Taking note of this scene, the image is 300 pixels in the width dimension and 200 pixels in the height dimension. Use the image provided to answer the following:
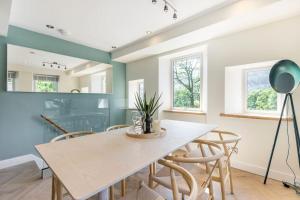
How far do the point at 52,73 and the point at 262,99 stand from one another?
3680mm

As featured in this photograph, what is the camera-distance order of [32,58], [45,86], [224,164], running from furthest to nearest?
[45,86] → [32,58] → [224,164]

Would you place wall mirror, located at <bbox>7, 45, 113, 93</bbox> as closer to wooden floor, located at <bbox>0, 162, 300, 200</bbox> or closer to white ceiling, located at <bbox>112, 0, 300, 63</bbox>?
white ceiling, located at <bbox>112, 0, 300, 63</bbox>

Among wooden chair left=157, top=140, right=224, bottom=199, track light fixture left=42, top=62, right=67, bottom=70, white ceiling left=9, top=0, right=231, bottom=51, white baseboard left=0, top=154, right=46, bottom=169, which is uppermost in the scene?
white ceiling left=9, top=0, right=231, bottom=51

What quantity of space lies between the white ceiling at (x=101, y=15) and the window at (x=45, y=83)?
800mm

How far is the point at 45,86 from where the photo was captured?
2.93m

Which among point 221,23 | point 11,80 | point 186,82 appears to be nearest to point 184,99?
point 186,82

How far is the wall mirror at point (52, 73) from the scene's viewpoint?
262 centimetres

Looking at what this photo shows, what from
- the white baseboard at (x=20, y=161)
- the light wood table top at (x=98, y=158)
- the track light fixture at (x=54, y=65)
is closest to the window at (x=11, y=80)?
the track light fixture at (x=54, y=65)

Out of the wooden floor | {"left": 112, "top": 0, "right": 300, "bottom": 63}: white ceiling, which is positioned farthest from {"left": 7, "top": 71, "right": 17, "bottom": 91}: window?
{"left": 112, "top": 0, "right": 300, "bottom": 63}: white ceiling

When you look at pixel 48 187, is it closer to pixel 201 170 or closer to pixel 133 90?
pixel 201 170

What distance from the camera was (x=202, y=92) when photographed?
318cm

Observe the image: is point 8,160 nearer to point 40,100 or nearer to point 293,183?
point 40,100

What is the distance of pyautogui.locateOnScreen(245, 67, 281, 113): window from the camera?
2.38 metres

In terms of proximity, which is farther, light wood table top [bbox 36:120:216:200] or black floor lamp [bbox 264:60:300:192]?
black floor lamp [bbox 264:60:300:192]
